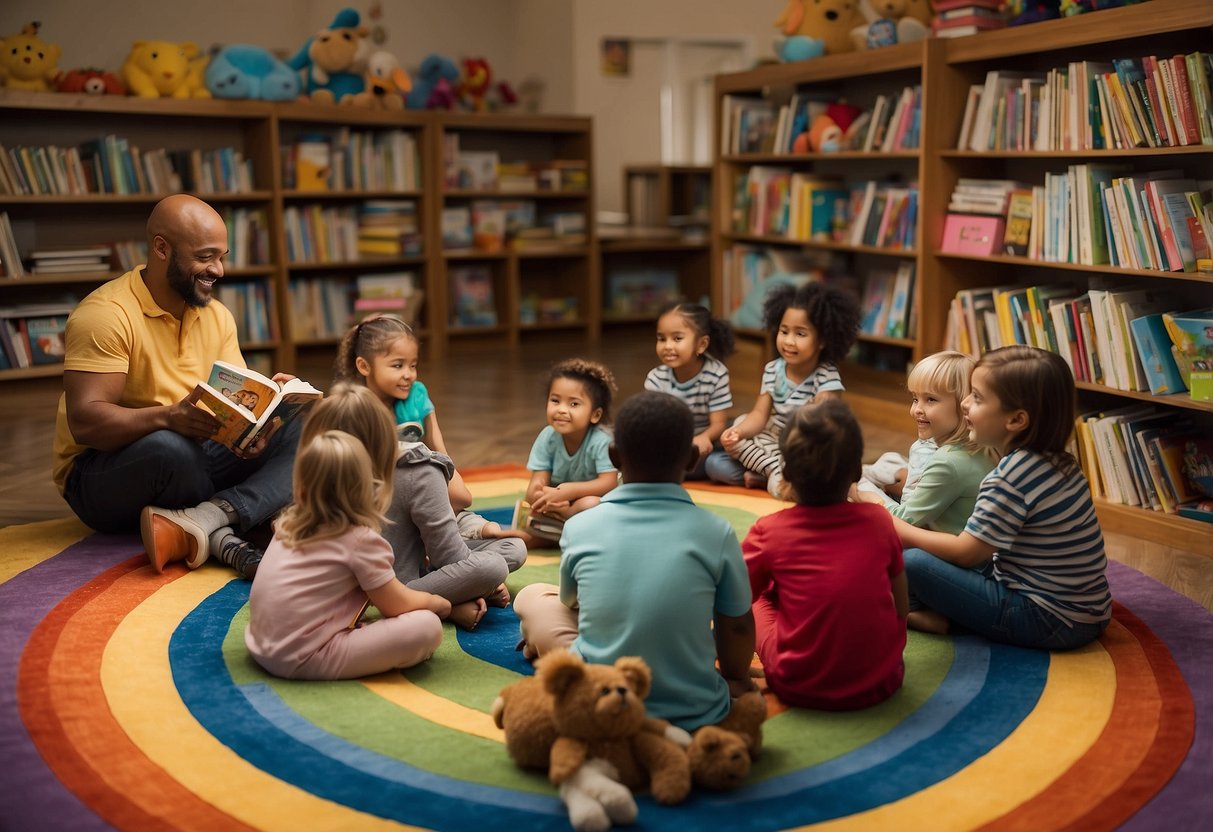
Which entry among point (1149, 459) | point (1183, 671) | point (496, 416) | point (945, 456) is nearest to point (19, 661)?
point (945, 456)

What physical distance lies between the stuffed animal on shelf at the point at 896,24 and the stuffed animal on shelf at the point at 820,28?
31 cm

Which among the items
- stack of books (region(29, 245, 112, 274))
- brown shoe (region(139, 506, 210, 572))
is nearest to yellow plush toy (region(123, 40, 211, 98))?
stack of books (region(29, 245, 112, 274))

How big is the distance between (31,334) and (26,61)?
134 centimetres

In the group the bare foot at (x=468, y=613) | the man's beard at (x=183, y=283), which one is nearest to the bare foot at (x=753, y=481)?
the bare foot at (x=468, y=613)

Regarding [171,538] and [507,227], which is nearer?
[171,538]

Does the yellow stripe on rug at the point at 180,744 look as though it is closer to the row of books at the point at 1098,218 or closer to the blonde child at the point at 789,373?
the blonde child at the point at 789,373

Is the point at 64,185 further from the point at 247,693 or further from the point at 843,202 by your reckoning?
the point at 247,693

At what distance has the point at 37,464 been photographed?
464 centimetres

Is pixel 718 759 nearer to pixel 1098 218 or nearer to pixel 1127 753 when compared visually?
pixel 1127 753

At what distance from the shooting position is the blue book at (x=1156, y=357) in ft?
12.6

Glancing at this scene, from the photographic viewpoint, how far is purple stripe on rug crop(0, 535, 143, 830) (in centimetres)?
201

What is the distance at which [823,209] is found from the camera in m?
5.97

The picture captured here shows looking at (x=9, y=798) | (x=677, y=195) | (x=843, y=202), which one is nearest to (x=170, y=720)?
(x=9, y=798)

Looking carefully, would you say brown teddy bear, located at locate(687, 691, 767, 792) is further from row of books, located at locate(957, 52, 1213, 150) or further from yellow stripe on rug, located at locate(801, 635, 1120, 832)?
row of books, located at locate(957, 52, 1213, 150)
